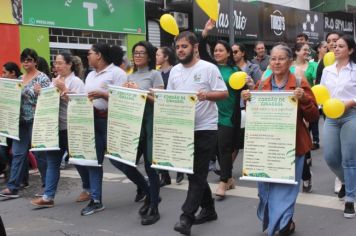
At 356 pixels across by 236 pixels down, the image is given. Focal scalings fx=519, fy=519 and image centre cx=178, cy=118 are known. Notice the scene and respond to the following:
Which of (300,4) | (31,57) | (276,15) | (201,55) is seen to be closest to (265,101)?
(201,55)

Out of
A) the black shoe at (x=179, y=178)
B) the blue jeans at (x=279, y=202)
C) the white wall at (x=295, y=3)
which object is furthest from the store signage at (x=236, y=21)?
the blue jeans at (x=279, y=202)

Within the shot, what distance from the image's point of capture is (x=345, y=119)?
5.08 m

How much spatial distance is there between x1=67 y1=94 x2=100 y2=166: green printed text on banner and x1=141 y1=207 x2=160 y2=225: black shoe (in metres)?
0.82

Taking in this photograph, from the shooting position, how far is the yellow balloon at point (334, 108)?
15.3 ft

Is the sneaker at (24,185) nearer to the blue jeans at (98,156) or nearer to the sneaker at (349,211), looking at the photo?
the blue jeans at (98,156)

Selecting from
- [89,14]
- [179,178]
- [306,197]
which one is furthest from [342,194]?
[89,14]

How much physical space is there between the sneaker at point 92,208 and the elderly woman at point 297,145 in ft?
6.73

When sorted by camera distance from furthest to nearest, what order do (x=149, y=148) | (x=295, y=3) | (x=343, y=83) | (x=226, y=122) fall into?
(x=295, y=3), (x=226, y=122), (x=149, y=148), (x=343, y=83)

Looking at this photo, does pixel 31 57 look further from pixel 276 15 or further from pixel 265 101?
pixel 276 15

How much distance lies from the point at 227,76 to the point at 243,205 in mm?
1527

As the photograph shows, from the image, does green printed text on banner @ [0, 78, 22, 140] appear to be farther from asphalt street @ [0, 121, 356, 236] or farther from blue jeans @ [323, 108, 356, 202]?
blue jeans @ [323, 108, 356, 202]

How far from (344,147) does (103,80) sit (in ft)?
8.56

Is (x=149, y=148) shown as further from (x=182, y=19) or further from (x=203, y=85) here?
(x=182, y=19)

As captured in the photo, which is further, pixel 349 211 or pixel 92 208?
pixel 92 208
